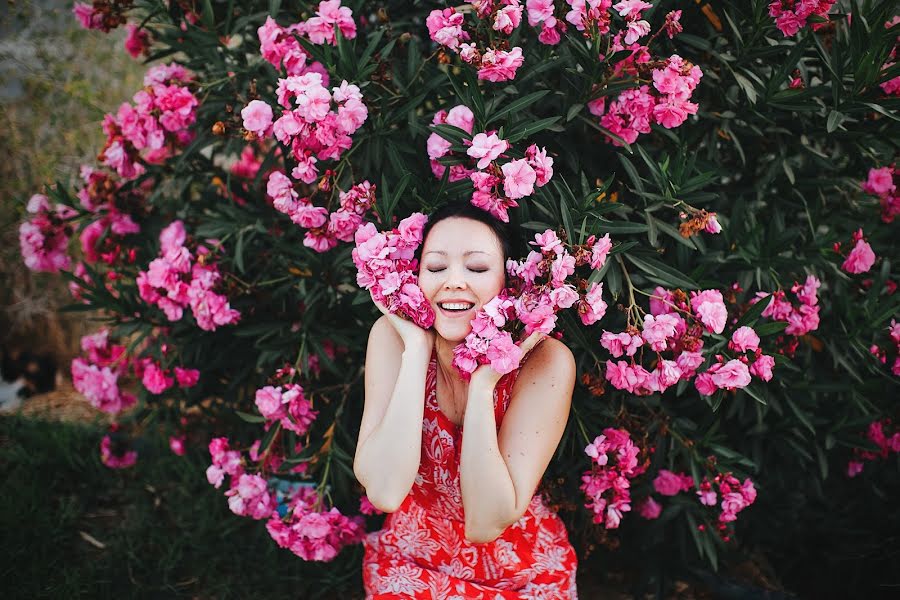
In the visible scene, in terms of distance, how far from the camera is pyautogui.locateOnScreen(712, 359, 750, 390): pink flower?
183cm

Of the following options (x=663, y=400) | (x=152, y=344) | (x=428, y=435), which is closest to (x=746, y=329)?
(x=663, y=400)

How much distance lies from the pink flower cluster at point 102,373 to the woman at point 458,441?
4.24 feet

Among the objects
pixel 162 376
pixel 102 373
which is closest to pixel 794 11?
pixel 162 376

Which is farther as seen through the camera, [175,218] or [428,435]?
[175,218]

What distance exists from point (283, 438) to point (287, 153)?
3.28 feet

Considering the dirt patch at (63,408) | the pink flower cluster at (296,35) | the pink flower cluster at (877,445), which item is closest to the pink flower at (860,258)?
the pink flower cluster at (877,445)

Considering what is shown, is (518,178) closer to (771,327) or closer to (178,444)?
(771,327)

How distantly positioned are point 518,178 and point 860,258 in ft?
4.18

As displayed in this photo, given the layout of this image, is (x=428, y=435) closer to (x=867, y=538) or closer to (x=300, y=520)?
(x=300, y=520)

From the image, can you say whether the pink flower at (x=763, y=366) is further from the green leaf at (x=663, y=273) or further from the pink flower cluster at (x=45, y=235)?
the pink flower cluster at (x=45, y=235)

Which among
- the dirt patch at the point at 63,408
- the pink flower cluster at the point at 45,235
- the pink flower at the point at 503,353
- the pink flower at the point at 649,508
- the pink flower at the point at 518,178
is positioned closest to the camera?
the pink flower at the point at 503,353

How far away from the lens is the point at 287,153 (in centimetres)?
235

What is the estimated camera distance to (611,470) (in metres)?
2.09

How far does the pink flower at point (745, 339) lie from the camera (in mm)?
1880
